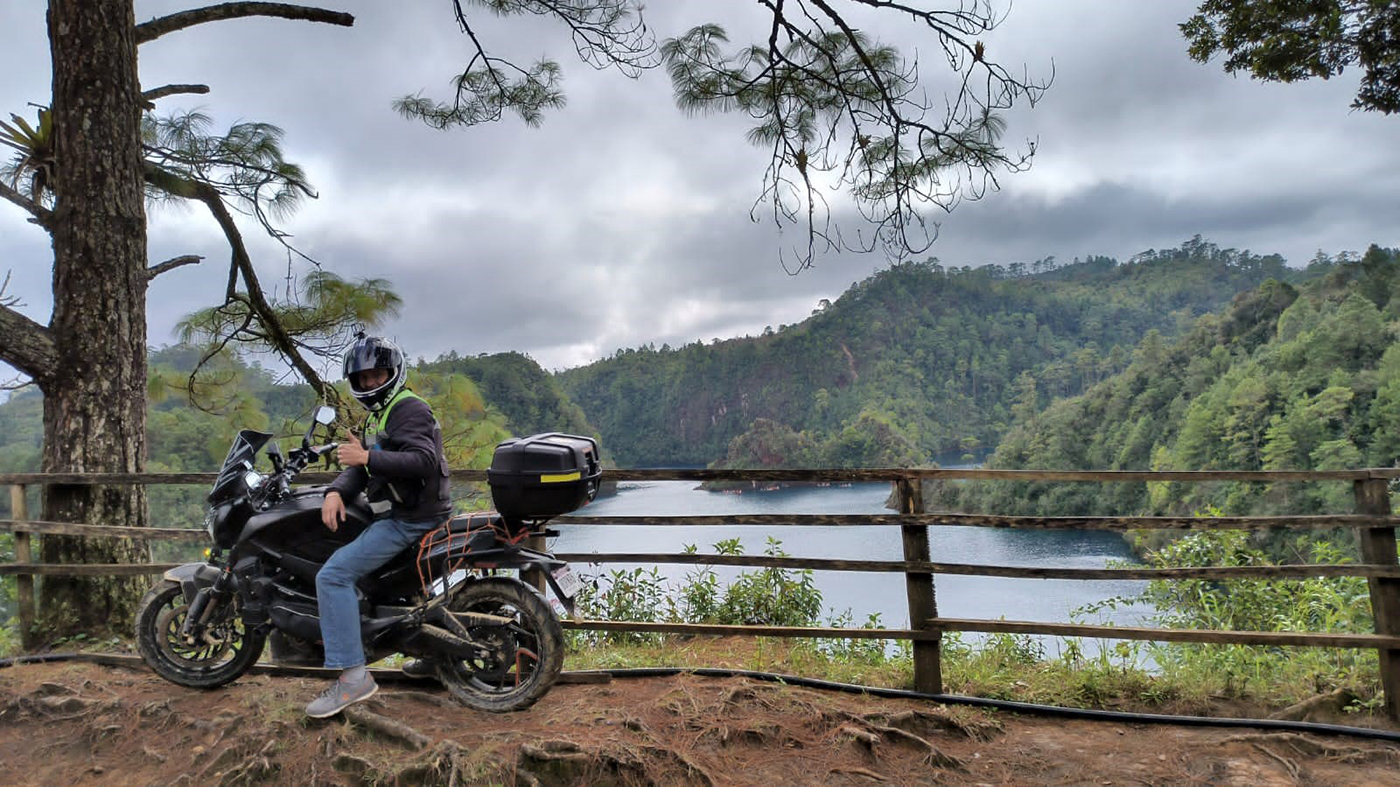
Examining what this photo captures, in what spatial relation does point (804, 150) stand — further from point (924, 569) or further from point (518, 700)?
point (518, 700)

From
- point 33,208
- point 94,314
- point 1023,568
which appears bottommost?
point 1023,568

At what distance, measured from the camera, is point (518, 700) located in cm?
324

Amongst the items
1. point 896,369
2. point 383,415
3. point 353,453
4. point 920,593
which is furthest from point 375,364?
point 896,369

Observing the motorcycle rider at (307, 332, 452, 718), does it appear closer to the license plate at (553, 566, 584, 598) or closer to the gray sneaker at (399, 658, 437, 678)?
the gray sneaker at (399, 658, 437, 678)

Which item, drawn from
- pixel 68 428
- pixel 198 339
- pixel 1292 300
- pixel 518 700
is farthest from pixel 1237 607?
pixel 1292 300

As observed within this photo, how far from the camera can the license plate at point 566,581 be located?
10.6ft

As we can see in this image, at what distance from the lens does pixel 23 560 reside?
191 inches

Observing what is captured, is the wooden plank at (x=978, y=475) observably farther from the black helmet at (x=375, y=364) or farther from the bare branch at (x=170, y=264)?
the bare branch at (x=170, y=264)

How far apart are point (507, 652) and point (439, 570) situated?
1.49 feet

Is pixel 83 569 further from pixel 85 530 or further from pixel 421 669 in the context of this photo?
pixel 421 669

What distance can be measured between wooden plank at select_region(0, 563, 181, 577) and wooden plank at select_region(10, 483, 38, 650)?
6 cm

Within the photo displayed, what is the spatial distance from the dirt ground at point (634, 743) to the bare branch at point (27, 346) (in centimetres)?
216

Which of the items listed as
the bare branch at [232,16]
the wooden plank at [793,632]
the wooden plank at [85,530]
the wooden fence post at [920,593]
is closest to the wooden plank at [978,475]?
the wooden fence post at [920,593]

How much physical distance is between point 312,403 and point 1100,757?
7321 millimetres
